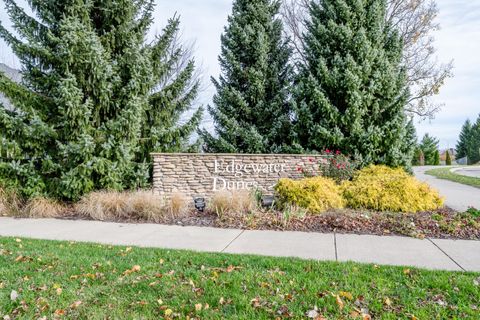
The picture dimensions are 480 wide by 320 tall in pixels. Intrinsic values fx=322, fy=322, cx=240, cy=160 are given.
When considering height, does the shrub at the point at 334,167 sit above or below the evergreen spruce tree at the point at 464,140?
below

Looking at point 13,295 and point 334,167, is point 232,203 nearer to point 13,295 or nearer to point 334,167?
point 334,167

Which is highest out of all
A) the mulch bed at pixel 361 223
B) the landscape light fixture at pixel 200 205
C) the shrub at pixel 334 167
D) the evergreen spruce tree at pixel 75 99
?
the evergreen spruce tree at pixel 75 99

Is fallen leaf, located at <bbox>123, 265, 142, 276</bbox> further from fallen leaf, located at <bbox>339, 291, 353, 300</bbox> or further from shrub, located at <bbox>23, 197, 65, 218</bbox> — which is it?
shrub, located at <bbox>23, 197, 65, 218</bbox>

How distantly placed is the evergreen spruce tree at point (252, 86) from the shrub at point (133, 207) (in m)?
4.48

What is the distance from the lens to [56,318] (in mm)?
2840

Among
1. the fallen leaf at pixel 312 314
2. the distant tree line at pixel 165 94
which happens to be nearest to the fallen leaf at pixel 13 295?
the fallen leaf at pixel 312 314

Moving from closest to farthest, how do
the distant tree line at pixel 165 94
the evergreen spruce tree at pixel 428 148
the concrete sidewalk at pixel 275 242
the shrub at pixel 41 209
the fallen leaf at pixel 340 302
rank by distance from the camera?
the fallen leaf at pixel 340 302, the concrete sidewalk at pixel 275 242, the shrub at pixel 41 209, the distant tree line at pixel 165 94, the evergreen spruce tree at pixel 428 148

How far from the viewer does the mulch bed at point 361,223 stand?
5.75m

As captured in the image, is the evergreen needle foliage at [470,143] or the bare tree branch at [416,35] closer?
the bare tree branch at [416,35]

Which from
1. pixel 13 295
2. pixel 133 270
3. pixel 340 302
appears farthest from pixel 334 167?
pixel 13 295

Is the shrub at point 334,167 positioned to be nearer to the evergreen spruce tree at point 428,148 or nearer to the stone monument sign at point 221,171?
the stone monument sign at point 221,171

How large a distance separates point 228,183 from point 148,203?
9.73 feet

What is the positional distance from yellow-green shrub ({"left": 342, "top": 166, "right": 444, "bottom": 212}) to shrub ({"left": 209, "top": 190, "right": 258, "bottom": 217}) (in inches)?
93.2

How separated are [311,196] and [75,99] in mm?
5778
